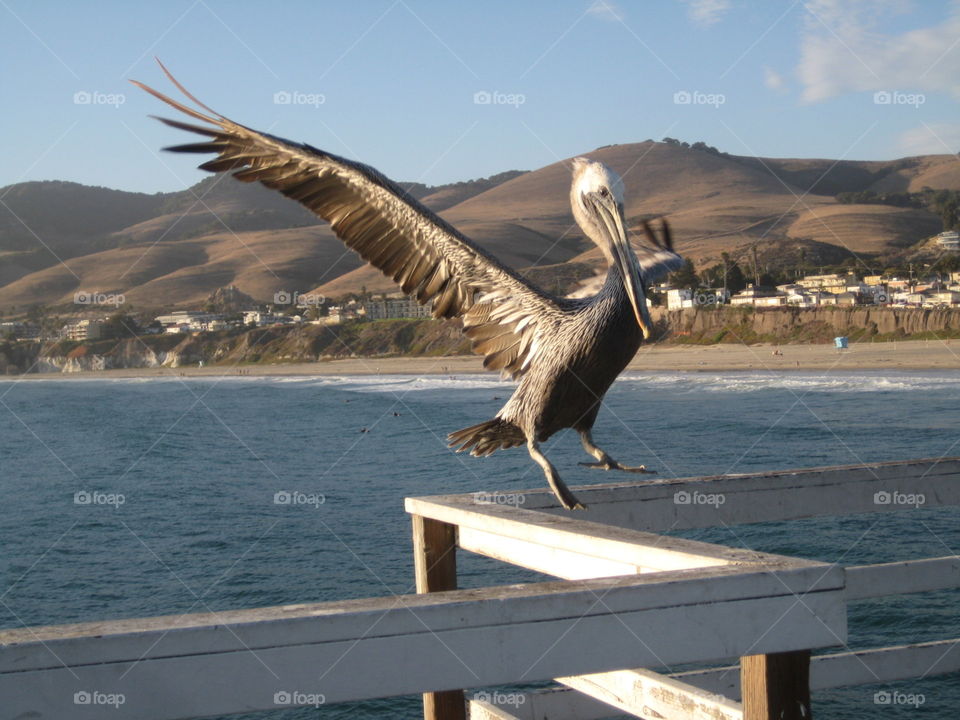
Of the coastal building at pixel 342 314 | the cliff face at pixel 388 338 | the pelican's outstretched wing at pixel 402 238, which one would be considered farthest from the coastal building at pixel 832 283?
the pelican's outstretched wing at pixel 402 238

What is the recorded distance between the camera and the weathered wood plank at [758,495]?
482 cm

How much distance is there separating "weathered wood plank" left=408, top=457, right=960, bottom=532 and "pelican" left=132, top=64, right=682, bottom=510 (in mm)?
261

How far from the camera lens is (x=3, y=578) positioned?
2125 centimetres

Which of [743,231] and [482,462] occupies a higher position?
[743,231]

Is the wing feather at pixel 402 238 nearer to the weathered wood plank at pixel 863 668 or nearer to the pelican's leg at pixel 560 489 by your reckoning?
the pelican's leg at pixel 560 489

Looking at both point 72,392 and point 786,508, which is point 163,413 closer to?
point 72,392

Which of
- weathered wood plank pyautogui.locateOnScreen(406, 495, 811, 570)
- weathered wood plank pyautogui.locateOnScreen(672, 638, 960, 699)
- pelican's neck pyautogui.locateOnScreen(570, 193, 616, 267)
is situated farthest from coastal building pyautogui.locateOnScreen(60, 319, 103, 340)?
weathered wood plank pyautogui.locateOnScreen(406, 495, 811, 570)

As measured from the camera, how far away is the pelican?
16.2 feet

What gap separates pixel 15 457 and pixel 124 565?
28669 mm

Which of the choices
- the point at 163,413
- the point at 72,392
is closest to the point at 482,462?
the point at 163,413

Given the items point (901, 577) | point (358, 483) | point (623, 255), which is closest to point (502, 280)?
point (623, 255)

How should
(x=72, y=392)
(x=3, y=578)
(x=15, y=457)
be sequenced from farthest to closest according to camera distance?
(x=72, y=392)
(x=15, y=457)
(x=3, y=578)

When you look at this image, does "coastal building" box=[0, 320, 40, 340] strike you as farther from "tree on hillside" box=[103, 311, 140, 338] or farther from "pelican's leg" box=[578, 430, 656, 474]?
"pelican's leg" box=[578, 430, 656, 474]

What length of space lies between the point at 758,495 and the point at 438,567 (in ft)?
5.16
